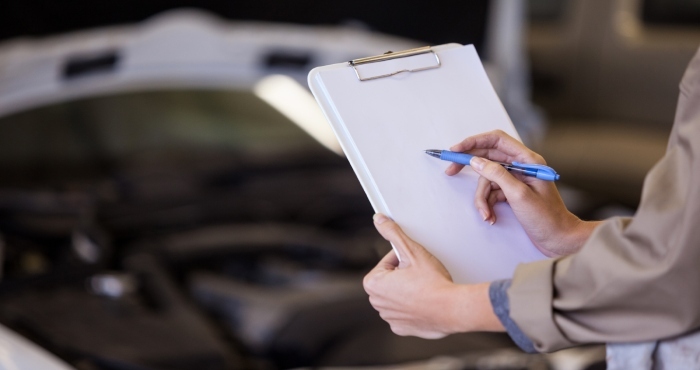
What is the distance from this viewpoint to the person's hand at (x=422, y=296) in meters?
0.88

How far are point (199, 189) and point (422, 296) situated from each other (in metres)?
1.59

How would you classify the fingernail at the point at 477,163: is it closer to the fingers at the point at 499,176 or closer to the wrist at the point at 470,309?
the fingers at the point at 499,176

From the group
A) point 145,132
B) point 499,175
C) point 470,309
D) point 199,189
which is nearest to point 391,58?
point 499,175

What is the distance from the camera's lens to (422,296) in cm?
90

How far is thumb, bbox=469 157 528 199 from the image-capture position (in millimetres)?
927

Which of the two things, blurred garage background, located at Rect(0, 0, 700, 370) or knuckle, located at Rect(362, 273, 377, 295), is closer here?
knuckle, located at Rect(362, 273, 377, 295)

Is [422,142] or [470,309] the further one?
[422,142]

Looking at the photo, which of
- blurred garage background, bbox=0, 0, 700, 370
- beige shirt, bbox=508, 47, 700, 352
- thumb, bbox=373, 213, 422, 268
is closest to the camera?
beige shirt, bbox=508, 47, 700, 352

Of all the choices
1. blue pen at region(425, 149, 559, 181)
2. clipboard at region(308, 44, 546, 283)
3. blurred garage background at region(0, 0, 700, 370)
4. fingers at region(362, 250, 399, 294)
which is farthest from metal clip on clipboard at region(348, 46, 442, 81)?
blurred garage background at region(0, 0, 700, 370)

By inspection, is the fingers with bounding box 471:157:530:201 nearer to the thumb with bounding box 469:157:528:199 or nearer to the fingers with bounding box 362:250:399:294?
the thumb with bounding box 469:157:528:199

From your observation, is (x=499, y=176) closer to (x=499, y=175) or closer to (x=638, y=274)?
(x=499, y=175)

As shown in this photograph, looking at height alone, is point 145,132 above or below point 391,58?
below

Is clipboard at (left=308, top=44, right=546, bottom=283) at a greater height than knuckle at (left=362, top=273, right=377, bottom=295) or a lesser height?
greater

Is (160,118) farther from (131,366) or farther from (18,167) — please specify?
(131,366)
